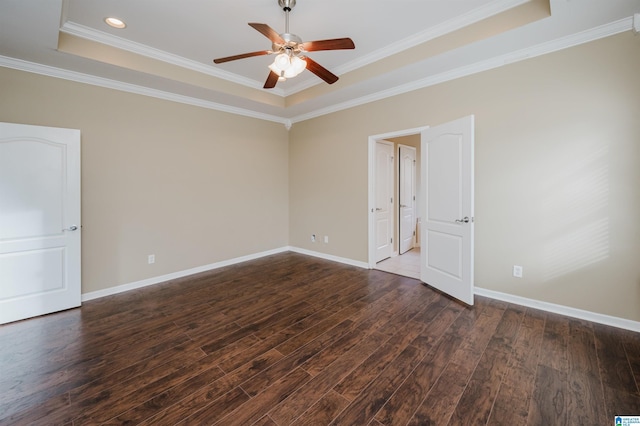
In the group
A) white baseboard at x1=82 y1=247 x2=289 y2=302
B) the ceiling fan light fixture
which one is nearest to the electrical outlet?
the ceiling fan light fixture

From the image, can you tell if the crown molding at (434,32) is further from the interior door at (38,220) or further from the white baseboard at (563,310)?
the interior door at (38,220)

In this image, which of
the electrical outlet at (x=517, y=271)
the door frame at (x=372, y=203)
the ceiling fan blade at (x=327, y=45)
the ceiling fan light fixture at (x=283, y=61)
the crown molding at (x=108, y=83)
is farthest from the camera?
the door frame at (x=372, y=203)

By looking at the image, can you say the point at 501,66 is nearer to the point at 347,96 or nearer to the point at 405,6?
the point at 405,6

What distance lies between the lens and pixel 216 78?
13.0 ft

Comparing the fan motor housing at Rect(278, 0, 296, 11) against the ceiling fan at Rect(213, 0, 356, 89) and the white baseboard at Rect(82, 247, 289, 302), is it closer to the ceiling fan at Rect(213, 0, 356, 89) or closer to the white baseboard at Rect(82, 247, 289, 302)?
the ceiling fan at Rect(213, 0, 356, 89)

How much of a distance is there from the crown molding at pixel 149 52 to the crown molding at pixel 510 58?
190 centimetres

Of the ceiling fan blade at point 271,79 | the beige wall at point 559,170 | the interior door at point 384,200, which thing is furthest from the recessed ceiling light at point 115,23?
the interior door at point 384,200

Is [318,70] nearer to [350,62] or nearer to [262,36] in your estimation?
[262,36]

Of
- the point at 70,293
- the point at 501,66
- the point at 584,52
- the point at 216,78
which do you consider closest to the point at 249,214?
the point at 216,78

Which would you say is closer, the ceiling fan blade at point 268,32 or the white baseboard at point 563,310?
the ceiling fan blade at point 268,32

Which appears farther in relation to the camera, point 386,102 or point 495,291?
point 386,102

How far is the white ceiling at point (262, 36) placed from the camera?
8.00 feet

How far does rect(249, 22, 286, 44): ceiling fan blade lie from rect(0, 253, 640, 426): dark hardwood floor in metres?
2.59

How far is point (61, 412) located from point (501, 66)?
4993 millimetres
